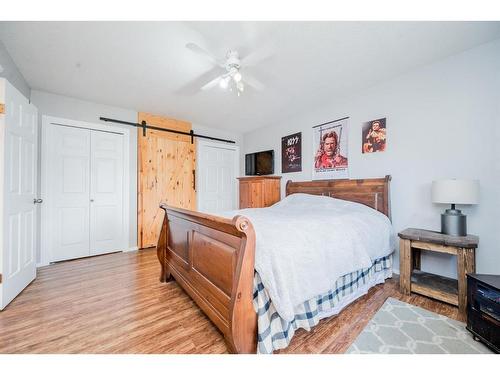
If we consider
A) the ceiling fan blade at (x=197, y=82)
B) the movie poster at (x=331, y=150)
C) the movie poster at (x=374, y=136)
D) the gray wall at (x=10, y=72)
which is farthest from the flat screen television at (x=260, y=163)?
the gray wall at (x=10, y=72)

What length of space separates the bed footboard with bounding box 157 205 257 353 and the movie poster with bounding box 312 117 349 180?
2.37 meters

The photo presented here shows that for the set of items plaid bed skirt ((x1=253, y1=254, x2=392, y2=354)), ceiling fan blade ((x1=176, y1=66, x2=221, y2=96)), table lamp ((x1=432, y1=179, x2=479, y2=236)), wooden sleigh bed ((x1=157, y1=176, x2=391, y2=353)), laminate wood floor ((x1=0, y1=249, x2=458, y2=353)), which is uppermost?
ceiling fan blade ((x1=176, y1=66, x2=221, y2=96))

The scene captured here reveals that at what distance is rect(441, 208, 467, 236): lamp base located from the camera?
76.4 inches

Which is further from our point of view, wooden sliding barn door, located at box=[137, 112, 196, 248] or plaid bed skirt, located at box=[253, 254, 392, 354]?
wooden sliding barn door, located at box=[137, 112, 196, 248]

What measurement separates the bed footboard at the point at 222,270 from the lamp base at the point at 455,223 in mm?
2025

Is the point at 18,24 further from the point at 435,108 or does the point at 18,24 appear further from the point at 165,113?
the point at 435,108

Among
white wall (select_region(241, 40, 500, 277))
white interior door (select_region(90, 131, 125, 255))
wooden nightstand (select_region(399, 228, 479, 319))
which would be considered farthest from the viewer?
white interior door (select_region(90, 131, 125, 255))

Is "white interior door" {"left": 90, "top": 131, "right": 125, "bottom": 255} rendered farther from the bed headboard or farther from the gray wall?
the bed headboard

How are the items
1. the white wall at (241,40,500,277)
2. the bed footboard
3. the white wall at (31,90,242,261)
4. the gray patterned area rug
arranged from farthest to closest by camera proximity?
the white wall at (31,90,242,261), the white wall at (241,40,500,277), the gray patterned area rug, the bed footboard

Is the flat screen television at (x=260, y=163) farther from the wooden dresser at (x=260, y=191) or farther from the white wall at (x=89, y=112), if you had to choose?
the white wall at (x=89, y=112)

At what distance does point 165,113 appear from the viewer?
151 inches

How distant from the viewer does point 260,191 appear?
3.82 metres

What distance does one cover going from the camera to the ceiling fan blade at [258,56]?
2.02 metres

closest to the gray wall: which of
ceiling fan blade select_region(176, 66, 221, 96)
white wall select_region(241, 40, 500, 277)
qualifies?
ceiling fan blade select_region(176, 66, 221, 96)
